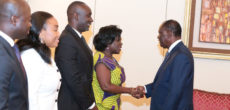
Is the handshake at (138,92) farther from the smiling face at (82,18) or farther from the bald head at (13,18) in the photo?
the bald head at (13,18)

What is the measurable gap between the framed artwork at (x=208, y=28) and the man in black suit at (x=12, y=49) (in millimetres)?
2873

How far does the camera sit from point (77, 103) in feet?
8.62

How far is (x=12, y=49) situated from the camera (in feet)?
5.23

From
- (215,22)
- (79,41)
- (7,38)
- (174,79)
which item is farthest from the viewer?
Answer: (215,22)

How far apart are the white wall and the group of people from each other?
824 mm

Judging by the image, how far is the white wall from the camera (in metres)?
4.19

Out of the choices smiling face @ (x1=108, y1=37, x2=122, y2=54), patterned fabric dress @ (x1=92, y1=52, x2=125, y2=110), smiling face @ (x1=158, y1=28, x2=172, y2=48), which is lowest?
patterned fabric dress @ (x1=92, y1=52, x2=125, y2=110)

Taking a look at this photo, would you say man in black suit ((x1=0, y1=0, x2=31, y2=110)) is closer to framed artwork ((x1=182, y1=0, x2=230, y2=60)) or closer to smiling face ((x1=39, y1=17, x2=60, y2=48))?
smiling face ((x1=39, y1=17, x2=60, y2=48))

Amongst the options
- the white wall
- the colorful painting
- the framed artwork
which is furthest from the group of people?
the colorful painting

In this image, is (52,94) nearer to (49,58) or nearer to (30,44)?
(49,58)

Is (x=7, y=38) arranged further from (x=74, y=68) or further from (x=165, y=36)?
(x=165, y=36)

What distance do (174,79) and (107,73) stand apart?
66 centimetres

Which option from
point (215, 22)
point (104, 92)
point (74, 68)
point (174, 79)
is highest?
point (215, 22)

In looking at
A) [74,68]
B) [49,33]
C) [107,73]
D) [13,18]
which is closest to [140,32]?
[107,73]
